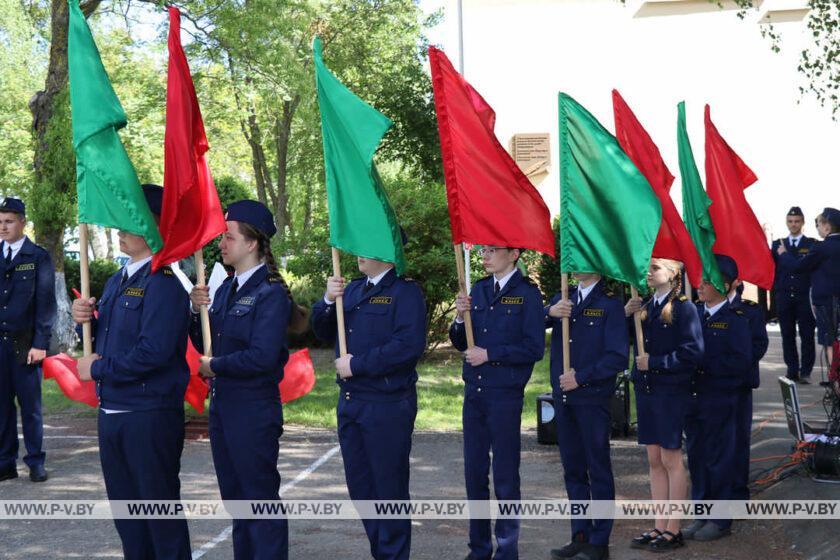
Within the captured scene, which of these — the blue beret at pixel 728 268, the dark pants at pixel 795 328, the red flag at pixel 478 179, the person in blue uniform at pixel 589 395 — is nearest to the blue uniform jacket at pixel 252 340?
the red flag at pixel 478 179

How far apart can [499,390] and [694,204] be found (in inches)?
89.9

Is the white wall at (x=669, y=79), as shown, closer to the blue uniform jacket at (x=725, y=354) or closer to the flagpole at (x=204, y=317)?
the blue uniform jacket at (x=725, y=354)

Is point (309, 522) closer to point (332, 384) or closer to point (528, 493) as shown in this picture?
point (528, 493)

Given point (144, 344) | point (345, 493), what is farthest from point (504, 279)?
point (345, 493)

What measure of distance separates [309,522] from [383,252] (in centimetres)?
260

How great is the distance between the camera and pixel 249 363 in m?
5.25

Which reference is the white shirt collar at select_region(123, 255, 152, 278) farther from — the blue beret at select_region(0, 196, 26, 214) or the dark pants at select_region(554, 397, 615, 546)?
the blue beret at select_region(0, 196, 26, 214)

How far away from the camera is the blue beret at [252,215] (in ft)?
18.2

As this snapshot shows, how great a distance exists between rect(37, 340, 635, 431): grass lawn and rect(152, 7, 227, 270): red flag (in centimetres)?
624

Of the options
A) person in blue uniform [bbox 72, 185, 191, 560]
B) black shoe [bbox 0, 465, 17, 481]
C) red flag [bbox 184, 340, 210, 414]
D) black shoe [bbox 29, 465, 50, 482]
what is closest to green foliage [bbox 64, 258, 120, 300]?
red flag [bbox 184, 340, 210, 414]

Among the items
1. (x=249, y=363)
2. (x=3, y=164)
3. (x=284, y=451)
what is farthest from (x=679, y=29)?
(x=3, y=164)

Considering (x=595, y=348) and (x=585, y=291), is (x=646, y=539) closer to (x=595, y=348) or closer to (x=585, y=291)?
(x=595, y=348)

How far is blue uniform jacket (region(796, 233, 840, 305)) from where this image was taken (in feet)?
41.6

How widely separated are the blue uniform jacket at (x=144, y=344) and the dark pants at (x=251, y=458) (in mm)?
286
